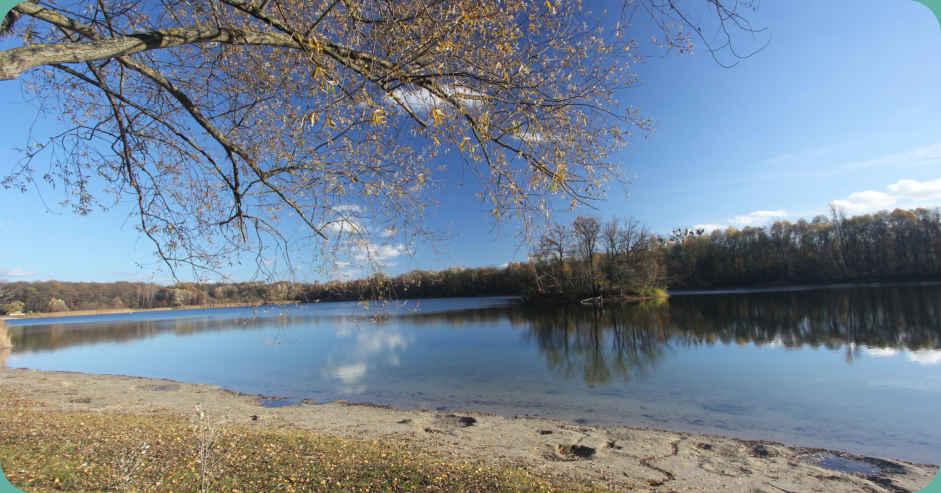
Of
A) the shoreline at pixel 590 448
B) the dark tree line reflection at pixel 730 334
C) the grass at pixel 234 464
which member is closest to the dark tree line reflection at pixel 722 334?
the dark tree line reflection at pixel 730 334

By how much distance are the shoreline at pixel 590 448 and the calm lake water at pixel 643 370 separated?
0.88m

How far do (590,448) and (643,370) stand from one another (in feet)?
25.6

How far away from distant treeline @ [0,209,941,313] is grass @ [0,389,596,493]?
1.76 m

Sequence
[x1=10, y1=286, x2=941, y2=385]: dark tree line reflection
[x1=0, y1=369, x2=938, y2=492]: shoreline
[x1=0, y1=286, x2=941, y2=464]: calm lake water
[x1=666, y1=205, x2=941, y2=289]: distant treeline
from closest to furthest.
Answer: [x1=0, y1=369, x2=938, y2=492]: shoreline
[x1=0, y1=286, x2=941, y2=464]: calm lake water
[x1=10, y1=286, x2=941, y2=385]: dark tree line reflection
[x1=666, y1=205, x2=941, y2=289]: distant treeline

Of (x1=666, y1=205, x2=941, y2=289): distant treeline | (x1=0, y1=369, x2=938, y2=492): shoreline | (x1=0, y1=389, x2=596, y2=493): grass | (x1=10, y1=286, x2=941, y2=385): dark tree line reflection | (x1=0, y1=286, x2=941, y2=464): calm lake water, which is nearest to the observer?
(x1=0, y1=389, x2=596, y2=493): grass

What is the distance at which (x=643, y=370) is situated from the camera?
13773mm

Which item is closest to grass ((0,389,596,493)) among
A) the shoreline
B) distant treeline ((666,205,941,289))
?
the shoreline

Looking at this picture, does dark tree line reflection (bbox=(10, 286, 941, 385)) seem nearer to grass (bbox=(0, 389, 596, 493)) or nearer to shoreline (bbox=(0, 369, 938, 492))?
shoreline (bbox=(0, 369, 938, 492))

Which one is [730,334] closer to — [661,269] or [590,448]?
[590,448]

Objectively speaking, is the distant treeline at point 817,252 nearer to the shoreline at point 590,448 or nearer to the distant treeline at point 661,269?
the distant treeline at point 661,269

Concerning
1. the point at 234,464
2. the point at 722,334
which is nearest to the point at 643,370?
the point at 722,334

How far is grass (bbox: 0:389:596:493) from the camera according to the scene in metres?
4.27

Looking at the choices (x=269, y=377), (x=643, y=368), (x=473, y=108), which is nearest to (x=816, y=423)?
(x=643, y=368)

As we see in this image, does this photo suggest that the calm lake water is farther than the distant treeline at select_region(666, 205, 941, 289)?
No
